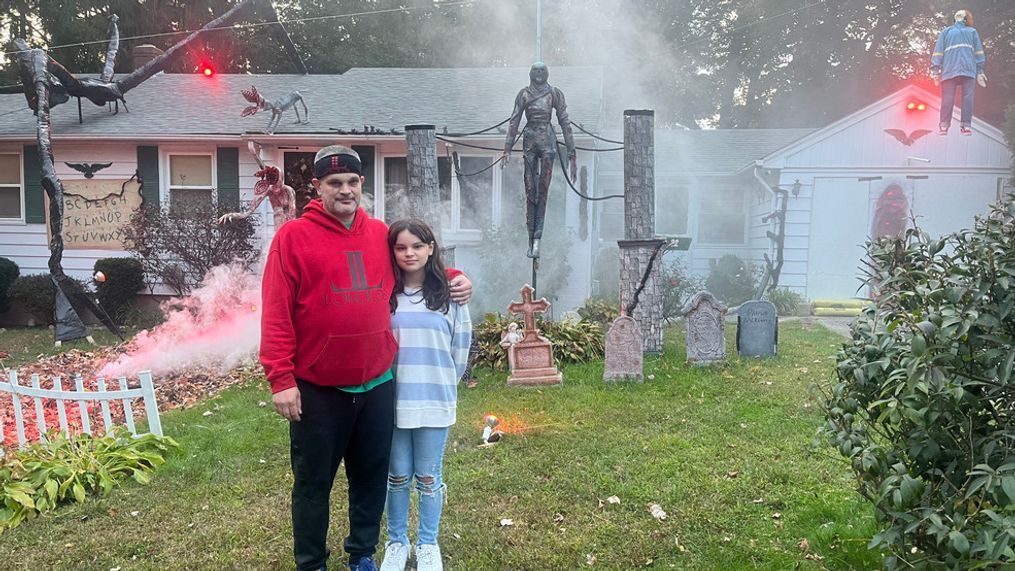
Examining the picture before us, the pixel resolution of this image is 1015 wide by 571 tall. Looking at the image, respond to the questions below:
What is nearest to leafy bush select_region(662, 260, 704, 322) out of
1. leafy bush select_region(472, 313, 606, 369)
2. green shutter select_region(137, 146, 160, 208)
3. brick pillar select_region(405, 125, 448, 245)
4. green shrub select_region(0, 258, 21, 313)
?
leafy bush select_region(472, 313, 606, 369)

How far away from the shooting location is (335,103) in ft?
40.8

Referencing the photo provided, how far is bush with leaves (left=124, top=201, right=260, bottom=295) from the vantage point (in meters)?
10.4

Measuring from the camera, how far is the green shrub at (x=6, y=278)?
10.8m

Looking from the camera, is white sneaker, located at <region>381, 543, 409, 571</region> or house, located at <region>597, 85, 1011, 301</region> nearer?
white sneaker, located at <region>381, 543, 409, 571</region>

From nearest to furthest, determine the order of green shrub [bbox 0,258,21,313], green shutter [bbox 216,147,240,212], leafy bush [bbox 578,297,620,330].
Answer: leafy bush [bbox 578,297,620,330]
green shrub [bbox 0,258,21,313]
green shutter [bbox 216,147,240,212]

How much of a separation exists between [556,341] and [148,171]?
8492mm

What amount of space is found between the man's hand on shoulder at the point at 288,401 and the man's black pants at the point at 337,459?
7 centimetres

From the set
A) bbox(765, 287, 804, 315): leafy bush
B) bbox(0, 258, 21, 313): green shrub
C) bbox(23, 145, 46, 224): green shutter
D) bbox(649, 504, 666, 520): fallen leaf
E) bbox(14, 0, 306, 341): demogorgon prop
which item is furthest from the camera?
bbox(765, 287, 804, 315): leafy bush

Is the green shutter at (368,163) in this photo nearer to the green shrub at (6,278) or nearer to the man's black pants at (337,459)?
the green shrub at (6,278)

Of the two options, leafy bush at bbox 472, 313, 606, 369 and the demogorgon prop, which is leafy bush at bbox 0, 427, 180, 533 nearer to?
leafy bush at bbox 472, 313, 606, 369

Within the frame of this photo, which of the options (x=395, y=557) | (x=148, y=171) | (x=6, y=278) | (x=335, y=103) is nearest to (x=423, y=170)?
(x=395, y=557)

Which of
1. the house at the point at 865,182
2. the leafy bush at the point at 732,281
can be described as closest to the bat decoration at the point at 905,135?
the house at the point at 865,182

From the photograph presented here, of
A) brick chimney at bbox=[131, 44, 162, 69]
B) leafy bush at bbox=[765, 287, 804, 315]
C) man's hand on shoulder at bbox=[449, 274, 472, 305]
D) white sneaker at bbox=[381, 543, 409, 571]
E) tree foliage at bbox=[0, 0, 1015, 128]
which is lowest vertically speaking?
white sneaker at bbox=[381, 543, 409, 571]

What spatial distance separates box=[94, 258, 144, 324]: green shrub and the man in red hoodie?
9.95 metres
